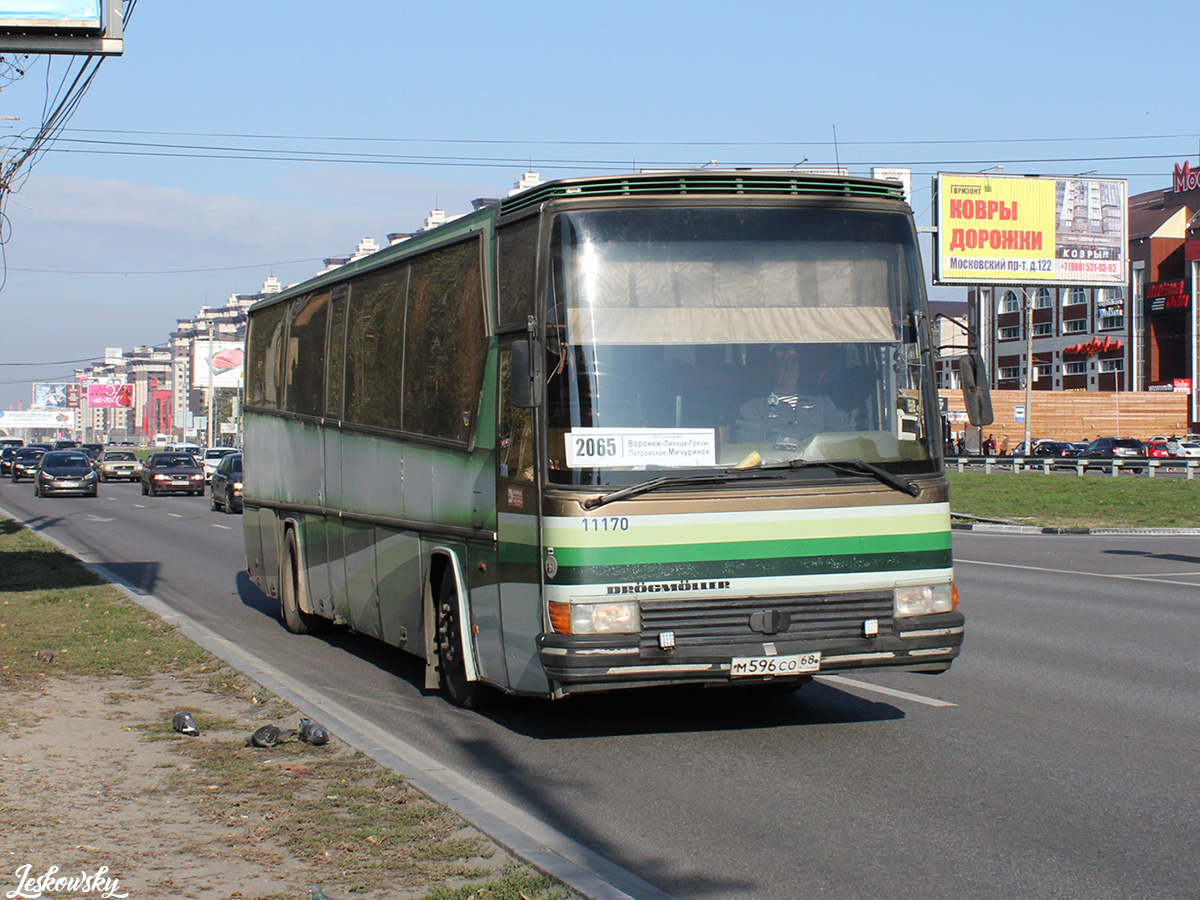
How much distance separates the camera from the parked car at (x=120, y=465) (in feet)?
214

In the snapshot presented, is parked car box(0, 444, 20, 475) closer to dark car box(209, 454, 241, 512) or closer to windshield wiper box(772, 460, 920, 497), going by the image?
dark car box(209, 454, 241, 512)

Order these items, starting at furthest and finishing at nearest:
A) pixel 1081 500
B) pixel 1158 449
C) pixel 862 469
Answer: pixel 1158 449 → pixel 1081 500 → pixel 862 469

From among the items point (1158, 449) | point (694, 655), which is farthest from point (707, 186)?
point (1158, 449)

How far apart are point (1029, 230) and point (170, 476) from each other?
1275 inches

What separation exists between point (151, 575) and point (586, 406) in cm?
1344

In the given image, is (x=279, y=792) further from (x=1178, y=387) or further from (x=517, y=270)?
(x=1178, y=387)

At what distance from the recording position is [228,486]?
120 feet

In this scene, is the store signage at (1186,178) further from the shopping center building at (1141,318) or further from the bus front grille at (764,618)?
the bus front grille at (764,618)

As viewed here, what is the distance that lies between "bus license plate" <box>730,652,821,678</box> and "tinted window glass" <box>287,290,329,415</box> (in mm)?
5658

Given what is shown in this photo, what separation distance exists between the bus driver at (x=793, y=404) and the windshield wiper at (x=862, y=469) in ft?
0.35

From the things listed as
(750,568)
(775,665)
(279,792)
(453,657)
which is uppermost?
(750,568)

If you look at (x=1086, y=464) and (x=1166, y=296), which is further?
(x=1166, y=296)

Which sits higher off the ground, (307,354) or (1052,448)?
(307,354)

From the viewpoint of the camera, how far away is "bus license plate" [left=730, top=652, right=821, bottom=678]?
7.28m
